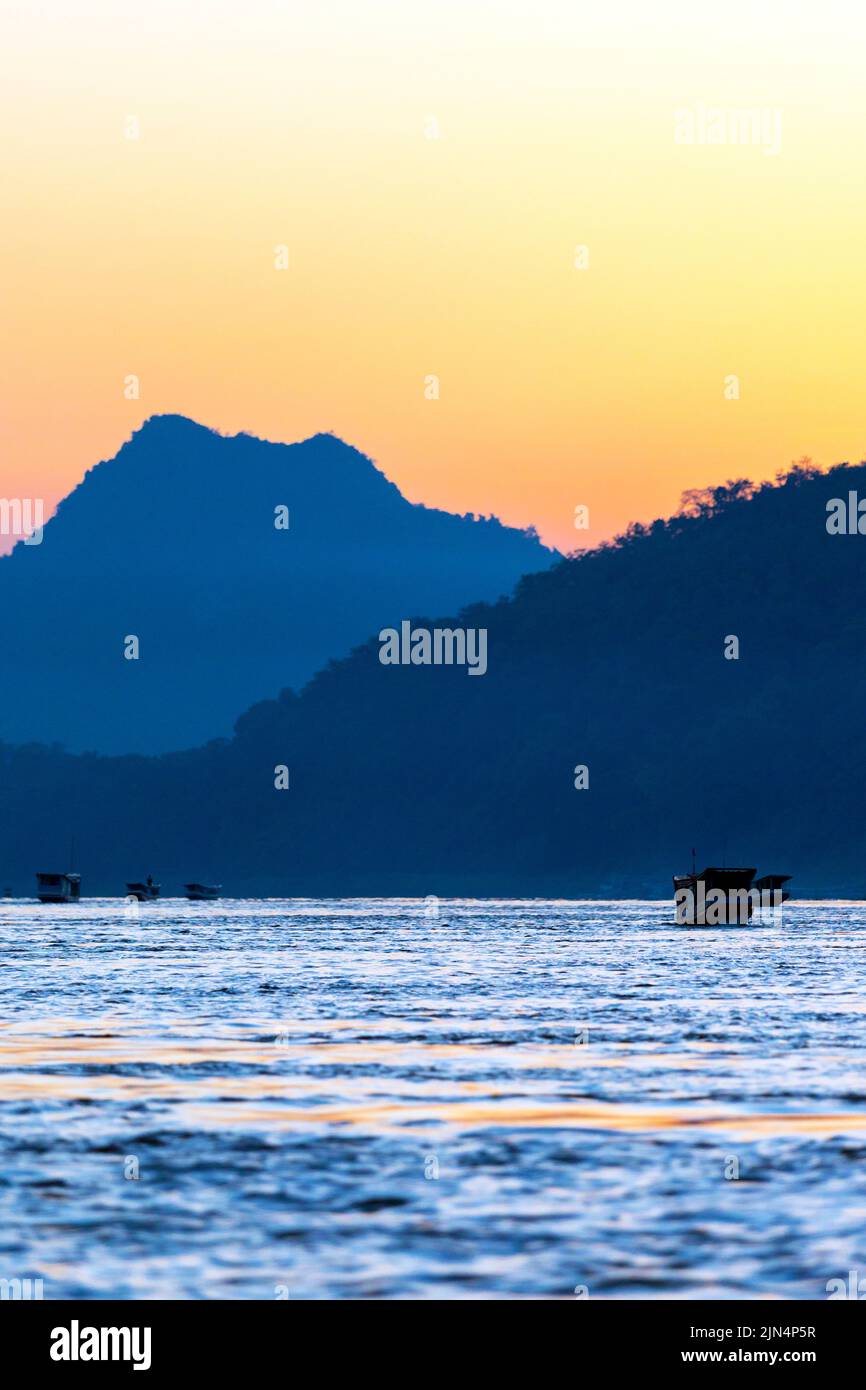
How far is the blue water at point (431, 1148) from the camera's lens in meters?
25.9

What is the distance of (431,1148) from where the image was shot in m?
35.6

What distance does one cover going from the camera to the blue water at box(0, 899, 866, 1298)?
25.9 m

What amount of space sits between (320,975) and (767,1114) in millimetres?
63075

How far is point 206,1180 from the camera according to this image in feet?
106

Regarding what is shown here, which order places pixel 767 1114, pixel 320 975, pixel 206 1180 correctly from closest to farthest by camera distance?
pixel 206 1180
pixel 767 1114
pixel 320 975

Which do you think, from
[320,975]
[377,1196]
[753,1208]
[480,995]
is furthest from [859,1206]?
[320,975]
